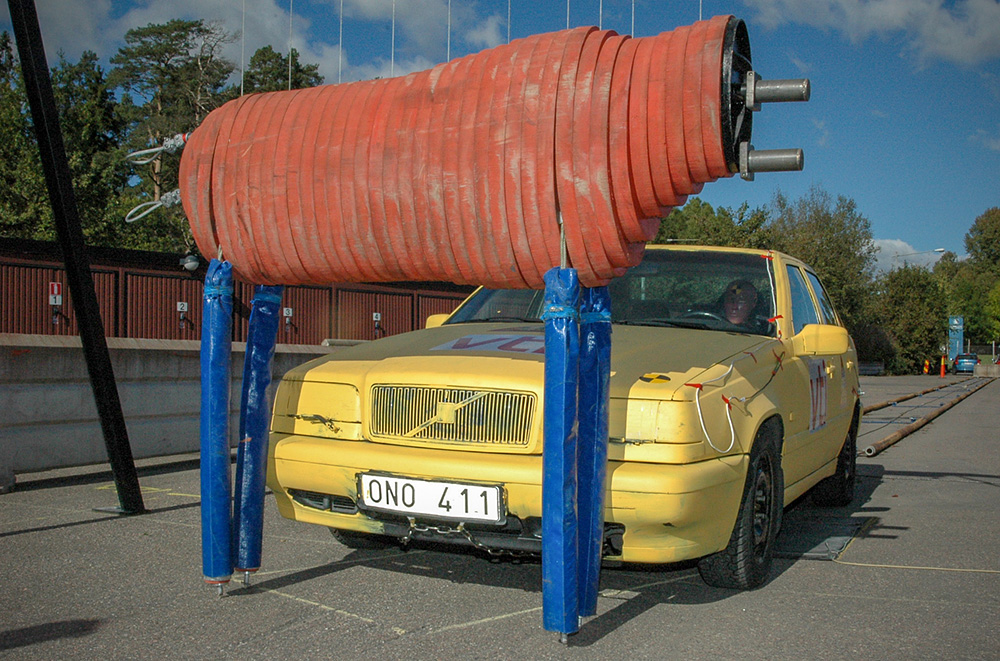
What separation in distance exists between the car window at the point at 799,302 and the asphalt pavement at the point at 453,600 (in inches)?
50.0

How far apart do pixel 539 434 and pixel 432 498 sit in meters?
0.48

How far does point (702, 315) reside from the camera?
4773 millimetres

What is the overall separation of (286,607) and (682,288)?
105 inches

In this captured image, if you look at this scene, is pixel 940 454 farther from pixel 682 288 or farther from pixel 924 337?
pixel 924 337

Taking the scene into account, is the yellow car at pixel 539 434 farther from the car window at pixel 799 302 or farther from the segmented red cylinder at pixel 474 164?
the segmented red cylinder at pixel 474 164

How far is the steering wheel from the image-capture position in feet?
15.6

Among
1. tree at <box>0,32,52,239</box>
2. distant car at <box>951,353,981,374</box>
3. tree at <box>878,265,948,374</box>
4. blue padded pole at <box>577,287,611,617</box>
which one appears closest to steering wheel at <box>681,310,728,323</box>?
blue padded pole at <box>577,287,611,617</box>

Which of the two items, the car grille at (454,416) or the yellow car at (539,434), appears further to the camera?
the car grille at (454,416)

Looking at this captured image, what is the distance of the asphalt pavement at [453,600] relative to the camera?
325cm

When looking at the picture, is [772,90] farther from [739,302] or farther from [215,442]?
[215,442]

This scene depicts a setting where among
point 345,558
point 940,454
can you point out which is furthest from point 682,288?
point 940,454

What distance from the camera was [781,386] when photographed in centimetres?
436

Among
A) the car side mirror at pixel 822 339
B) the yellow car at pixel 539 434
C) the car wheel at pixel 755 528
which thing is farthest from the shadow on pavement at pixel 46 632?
the car side mirror at pixel 822 339

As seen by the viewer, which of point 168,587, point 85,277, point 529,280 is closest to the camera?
point 529,280
